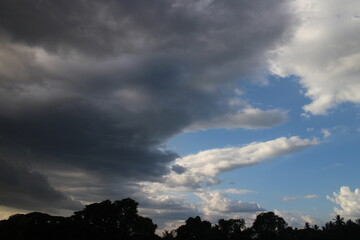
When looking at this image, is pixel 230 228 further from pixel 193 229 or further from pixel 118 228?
pixel 118 228

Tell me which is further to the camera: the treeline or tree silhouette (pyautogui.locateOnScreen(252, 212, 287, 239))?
tree silhouette (pyautogui.locateOnScreen(252, 212, 287, 239))

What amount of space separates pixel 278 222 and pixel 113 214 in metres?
71.0

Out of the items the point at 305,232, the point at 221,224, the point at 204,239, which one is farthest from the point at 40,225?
the point at 305,232

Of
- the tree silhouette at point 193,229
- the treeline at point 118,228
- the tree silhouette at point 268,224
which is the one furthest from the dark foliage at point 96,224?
the tree silhouette at point 268,224

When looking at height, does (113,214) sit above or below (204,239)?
above

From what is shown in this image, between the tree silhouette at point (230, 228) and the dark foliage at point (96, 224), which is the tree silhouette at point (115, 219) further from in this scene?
the tree silhouette at point (230, 228)

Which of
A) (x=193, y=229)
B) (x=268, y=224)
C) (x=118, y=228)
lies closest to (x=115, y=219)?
(x=118, y=228)

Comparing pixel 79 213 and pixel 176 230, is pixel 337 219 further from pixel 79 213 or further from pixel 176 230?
pixel 79 213

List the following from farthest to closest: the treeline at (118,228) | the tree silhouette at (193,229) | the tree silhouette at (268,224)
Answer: the tree silhouette at (193,229) < the tree silhouette at (268,224) < the treeline at (118,228)

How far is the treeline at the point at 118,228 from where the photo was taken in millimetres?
93125

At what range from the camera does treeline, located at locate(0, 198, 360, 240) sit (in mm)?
93125

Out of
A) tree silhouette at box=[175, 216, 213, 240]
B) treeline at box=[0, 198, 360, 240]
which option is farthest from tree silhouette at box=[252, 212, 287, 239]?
tree silhouette at box=[175, 216, 213, 240]

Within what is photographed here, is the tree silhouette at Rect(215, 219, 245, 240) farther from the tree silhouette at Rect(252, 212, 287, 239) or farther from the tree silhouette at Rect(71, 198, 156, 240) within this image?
the tree silhouette at Rect(71, 198, 156, 240)

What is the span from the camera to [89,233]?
97.8m
